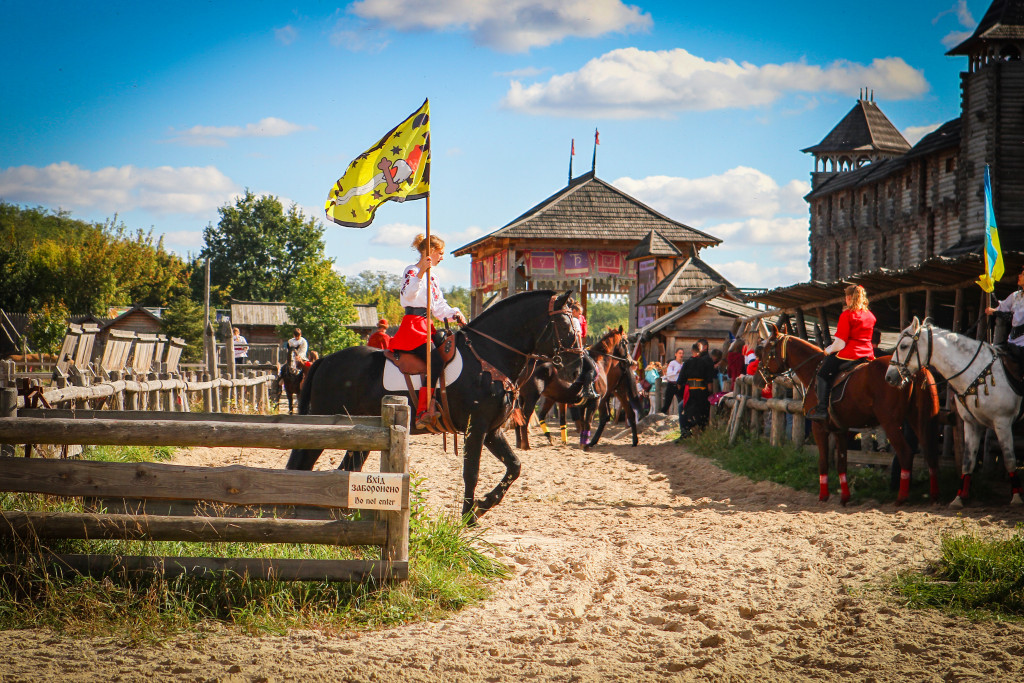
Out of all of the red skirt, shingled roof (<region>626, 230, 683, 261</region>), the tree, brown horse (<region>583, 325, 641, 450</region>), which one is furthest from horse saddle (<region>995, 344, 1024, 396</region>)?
the tree

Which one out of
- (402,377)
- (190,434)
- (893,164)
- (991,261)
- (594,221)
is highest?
(893,164)

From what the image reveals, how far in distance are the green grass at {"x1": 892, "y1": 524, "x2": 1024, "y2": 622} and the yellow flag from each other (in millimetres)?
5023

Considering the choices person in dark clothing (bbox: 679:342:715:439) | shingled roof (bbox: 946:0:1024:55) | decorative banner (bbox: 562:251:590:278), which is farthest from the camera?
shingled roof (bbox: 946:0:1024:55)

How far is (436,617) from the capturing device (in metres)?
5.30

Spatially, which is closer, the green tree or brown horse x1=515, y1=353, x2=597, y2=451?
brown horse x1=515, y1=353, x2=597, y2=451

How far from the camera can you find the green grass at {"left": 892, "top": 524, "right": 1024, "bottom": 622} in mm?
5523

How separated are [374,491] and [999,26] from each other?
34.6 meters

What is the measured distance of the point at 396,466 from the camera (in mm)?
5344

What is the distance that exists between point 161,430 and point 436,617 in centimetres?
211

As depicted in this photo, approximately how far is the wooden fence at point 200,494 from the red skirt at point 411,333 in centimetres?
253

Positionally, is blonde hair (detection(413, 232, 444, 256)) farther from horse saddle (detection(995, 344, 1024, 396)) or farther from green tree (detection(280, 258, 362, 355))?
green tree (detection(280, 258, 362, 355))

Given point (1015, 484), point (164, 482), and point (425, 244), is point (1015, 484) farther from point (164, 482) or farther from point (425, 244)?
point (164, 482)

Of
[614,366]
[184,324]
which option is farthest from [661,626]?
[184,324]

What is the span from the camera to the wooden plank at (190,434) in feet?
16.9
